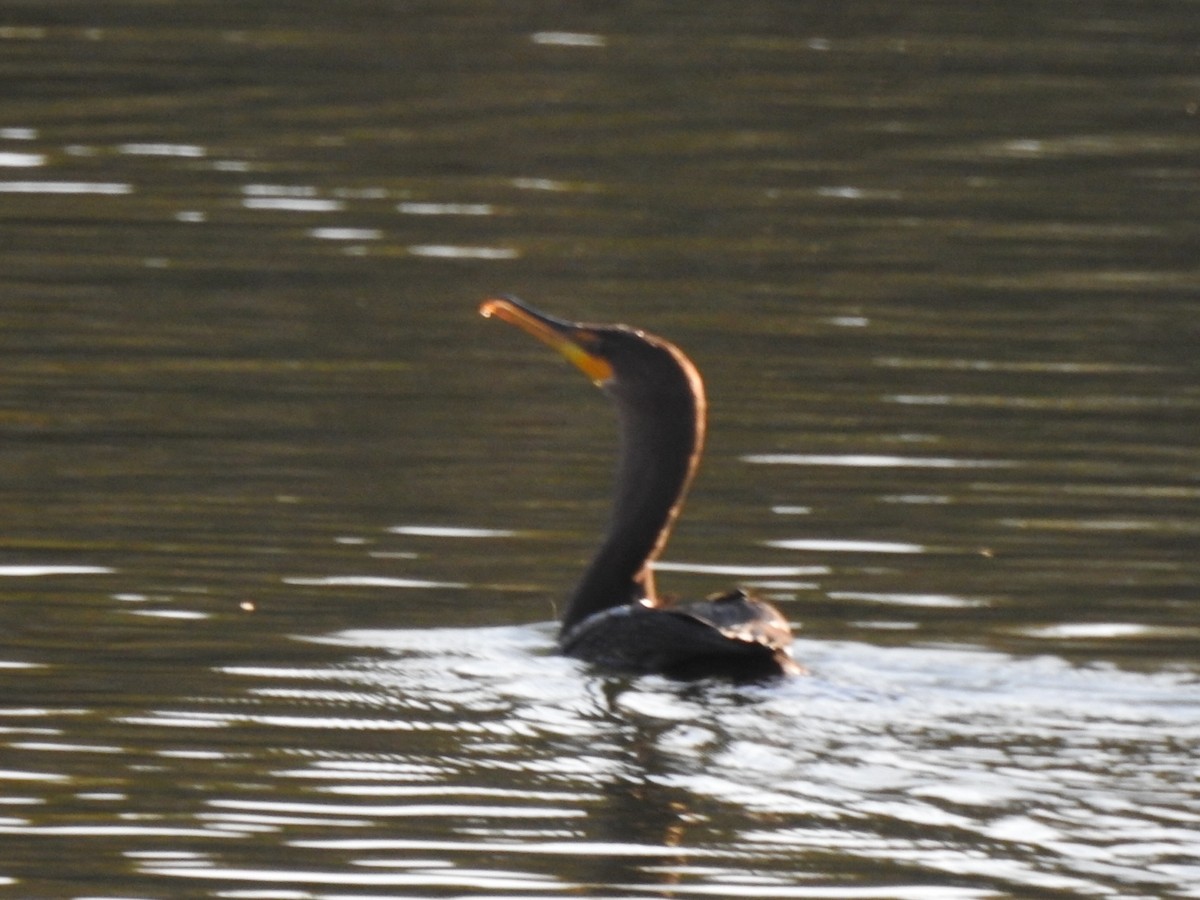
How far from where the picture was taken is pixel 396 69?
2372cm

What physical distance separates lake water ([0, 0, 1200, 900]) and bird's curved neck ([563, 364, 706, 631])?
38cm

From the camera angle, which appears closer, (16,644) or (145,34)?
(16,644)

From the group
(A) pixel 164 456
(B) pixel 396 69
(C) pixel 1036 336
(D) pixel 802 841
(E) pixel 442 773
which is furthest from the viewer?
(B) pixel 396 69

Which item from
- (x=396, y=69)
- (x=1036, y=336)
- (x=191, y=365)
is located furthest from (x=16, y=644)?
(x=396, y=69)

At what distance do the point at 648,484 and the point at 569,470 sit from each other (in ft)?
6.36

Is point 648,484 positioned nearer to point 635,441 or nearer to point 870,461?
point 635,441

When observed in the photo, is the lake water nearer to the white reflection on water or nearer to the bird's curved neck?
the white reflection on water

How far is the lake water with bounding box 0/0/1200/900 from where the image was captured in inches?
324

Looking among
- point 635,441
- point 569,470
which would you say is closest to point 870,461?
point 569,470

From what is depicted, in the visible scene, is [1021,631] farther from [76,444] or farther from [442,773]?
Answer: [76,444]

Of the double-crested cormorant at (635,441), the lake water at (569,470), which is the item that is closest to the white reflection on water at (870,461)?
the lake water at (569,470)

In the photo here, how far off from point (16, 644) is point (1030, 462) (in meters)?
4.71

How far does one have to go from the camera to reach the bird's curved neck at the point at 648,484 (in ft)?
35.1

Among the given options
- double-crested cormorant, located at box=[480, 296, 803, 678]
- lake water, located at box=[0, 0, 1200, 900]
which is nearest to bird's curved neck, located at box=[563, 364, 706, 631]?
double-crested cormorant, located at box=[480, 296, 803, 678]
